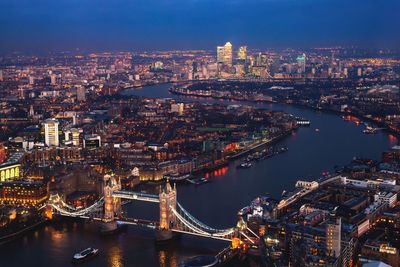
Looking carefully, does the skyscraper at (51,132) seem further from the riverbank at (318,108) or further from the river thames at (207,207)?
the riverbank at (318,108)

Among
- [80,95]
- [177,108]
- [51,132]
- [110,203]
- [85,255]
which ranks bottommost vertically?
[85,255]

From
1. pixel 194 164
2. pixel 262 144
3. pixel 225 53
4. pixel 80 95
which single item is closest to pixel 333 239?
pixel 194 164

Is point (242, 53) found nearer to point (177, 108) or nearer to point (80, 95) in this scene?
point (80, 95)

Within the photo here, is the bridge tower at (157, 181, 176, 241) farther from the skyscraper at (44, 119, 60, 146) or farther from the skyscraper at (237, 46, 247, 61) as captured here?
the skyscraper at (237, 46, 247, 61)

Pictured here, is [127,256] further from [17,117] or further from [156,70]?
[156,70]

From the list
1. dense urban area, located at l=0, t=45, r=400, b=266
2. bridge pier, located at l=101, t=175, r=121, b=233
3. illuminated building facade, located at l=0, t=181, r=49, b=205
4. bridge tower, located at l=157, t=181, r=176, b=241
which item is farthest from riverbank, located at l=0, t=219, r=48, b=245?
bridge tower, located at l=157, t=181, r=176, b=241

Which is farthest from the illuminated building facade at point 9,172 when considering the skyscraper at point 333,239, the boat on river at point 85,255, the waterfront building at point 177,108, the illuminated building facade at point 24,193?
the waterfront building at point 177,108

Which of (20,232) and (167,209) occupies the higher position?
(167,209)
